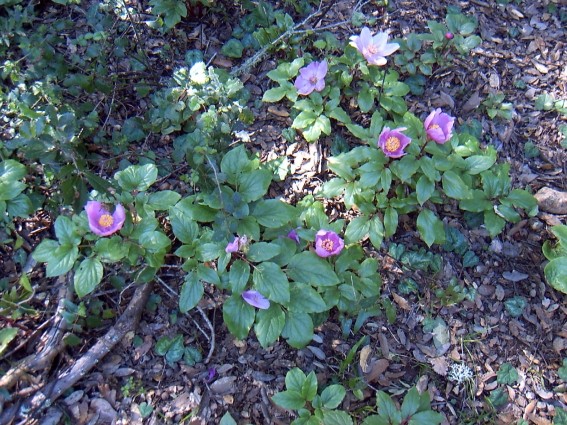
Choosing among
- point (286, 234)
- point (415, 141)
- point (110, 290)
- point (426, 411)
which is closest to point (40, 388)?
point (110, 290)

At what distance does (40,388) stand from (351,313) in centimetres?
159

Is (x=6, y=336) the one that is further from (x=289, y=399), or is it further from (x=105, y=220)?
(x=289, y=399)

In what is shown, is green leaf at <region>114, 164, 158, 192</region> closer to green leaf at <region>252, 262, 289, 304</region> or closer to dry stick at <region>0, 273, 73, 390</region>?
dry stick at <region>0, 273, 73, 390</region>

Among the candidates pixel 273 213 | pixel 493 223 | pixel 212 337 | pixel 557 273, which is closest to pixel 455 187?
pixel 493 223

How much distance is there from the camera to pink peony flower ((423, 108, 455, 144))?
3.01 meters

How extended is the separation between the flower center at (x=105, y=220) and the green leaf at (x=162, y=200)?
24 cm

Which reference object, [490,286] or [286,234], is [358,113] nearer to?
[286,234]

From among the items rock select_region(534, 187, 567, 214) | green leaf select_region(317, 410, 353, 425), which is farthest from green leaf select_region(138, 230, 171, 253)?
rock select_region(534, 187, 567, 214)

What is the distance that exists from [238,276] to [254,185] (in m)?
0.51

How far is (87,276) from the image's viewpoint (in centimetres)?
251

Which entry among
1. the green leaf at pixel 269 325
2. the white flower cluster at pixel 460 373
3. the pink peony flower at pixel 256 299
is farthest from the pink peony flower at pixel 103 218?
the white flower cluster at pixel 460 373

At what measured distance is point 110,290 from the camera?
9.45 ft

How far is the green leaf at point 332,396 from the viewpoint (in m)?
2.56

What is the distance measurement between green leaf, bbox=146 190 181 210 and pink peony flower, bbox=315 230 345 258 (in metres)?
0.76
